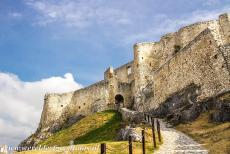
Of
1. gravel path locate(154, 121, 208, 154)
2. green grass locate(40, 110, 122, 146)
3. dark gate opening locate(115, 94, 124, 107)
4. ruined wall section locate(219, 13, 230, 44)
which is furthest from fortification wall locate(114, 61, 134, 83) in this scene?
gravel path locate(154, 121, 208, 154)

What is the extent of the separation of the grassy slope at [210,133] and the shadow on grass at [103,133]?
1081 cm

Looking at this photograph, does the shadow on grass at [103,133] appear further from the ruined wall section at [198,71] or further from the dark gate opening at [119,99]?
the dark gate opening at [119,99]

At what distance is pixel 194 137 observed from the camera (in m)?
31.5

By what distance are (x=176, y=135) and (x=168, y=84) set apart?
54.6 ft

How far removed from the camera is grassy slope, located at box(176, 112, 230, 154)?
82.9 feet

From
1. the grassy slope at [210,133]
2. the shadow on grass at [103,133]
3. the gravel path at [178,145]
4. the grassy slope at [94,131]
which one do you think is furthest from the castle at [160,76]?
the gravel path at [178,145]

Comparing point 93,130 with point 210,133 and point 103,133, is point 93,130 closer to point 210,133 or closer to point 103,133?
point 103,133

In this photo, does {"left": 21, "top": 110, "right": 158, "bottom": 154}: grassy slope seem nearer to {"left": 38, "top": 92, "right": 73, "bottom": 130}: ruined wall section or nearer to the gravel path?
the gravel path

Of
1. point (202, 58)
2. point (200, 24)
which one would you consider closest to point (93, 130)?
point (202, 58)

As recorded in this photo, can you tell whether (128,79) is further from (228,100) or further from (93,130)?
(228,100)

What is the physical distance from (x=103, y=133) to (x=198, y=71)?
1390 centimetres

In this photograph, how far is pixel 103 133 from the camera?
158ft

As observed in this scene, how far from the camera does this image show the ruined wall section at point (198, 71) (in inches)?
1529

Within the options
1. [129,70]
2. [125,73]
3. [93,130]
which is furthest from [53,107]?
[93,130]
